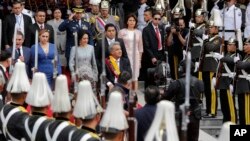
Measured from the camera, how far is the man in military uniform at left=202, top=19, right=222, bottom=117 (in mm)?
14117

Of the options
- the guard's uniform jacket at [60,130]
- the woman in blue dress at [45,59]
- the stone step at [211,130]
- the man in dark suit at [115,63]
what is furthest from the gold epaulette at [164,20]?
the guard's uniform jacket at [60,130]

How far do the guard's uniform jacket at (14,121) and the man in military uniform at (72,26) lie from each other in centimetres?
562

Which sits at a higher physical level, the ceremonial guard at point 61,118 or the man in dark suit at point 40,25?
the man in dark suit at point 40,25

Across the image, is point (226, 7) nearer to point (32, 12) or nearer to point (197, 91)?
point (32, 12)

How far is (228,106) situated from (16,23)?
→ 4.08 metres

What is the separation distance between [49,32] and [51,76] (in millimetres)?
1285

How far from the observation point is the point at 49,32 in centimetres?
1388

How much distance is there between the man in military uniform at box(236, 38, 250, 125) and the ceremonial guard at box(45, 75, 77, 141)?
4.96 m

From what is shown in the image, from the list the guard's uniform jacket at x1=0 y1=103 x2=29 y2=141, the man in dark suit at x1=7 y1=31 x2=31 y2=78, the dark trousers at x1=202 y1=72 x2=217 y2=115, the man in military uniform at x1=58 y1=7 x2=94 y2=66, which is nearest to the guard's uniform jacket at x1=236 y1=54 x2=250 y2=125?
the dark trousers at x1=202 y1=72 x2=217 y2=115

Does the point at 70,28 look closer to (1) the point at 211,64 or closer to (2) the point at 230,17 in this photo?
(1) the point at 211,64

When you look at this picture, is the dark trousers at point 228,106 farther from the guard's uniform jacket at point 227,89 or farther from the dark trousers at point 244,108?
the dark trousers at point 244,108

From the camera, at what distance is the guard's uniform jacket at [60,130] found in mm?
7805

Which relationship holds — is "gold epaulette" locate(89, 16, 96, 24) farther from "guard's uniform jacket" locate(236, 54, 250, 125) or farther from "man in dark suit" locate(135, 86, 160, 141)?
"man in dark suit" locate(135, 86, 160, 141)

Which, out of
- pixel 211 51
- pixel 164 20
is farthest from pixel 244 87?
pixel 164 20
